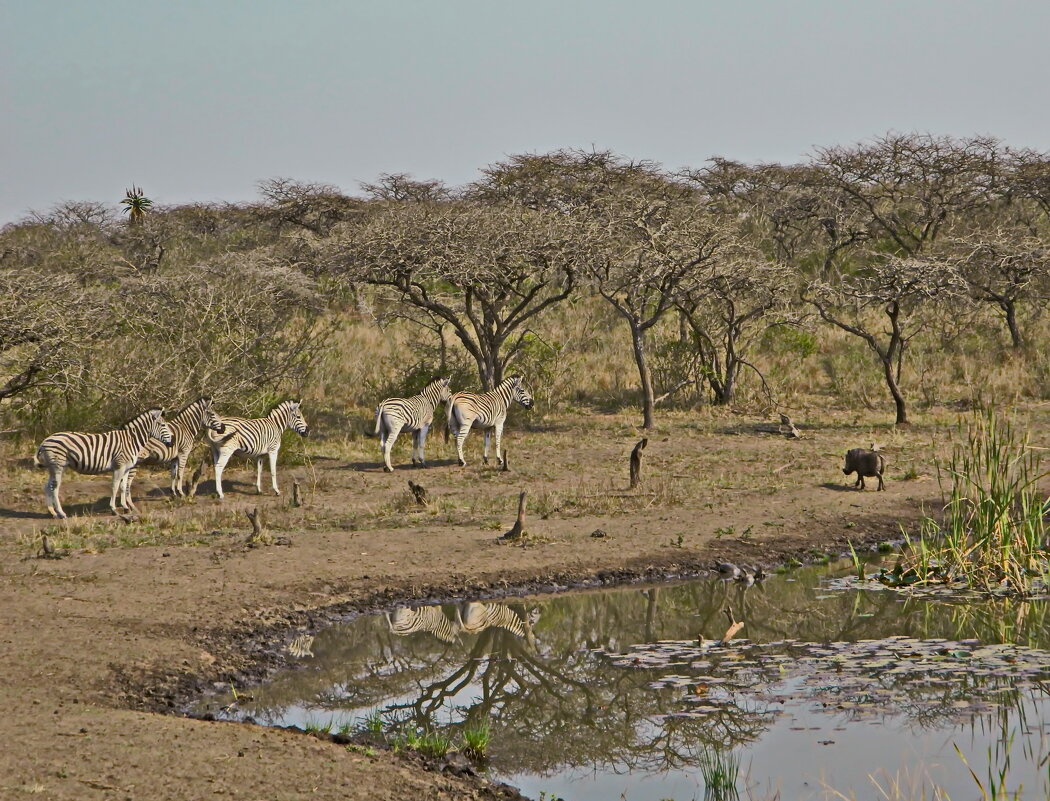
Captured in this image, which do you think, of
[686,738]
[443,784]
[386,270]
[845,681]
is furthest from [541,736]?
[386,270]

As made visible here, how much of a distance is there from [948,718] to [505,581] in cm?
516

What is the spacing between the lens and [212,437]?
54.7 ft

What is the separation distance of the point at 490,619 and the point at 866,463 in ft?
23.5

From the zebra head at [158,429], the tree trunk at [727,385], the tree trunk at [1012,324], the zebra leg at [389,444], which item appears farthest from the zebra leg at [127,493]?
the tree trunk at [1012,324]

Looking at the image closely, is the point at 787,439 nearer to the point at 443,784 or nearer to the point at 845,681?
the point at 845,681

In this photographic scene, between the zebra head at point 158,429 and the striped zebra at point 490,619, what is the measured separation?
6.13 meters

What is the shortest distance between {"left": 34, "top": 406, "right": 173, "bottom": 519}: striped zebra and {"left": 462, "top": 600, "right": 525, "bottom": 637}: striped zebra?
5.68 metres

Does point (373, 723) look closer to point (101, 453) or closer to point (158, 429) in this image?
point (101, 453)

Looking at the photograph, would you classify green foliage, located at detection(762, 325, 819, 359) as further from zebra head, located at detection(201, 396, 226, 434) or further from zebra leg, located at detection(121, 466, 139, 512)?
zebra leg, located at detection(121, 466, 139, 512)

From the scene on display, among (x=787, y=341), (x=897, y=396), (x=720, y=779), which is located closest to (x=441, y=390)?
(x=897, y=396)

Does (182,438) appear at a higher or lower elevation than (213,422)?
lower

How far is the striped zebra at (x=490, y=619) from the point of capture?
11156 millimetres

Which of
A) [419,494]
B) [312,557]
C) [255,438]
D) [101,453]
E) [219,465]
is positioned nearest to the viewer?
[312,557]

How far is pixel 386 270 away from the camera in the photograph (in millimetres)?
22125
